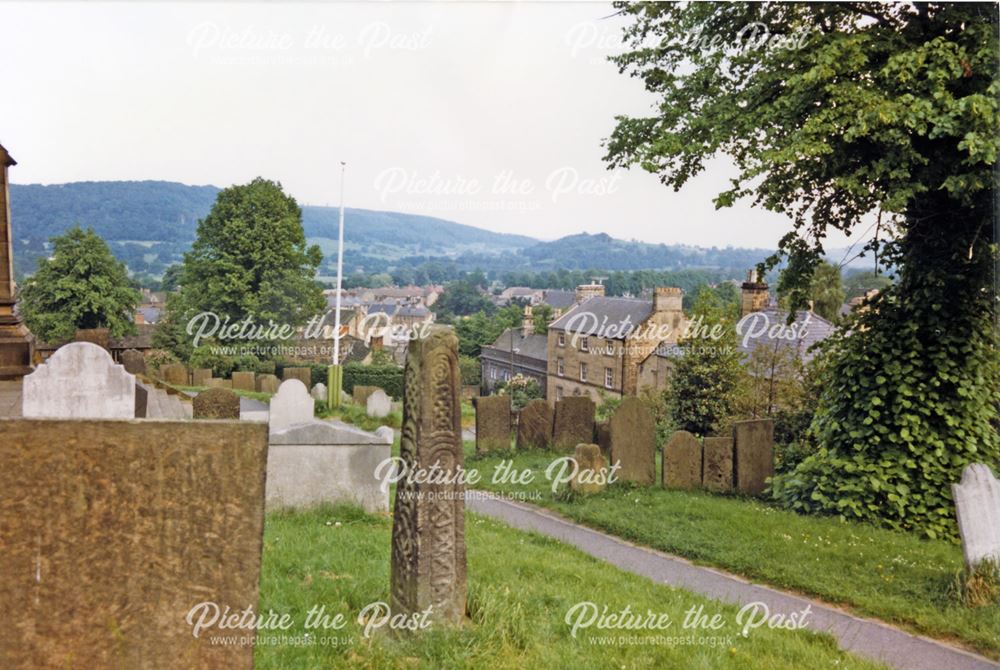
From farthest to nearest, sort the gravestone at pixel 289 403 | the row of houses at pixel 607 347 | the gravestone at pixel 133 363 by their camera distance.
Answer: the row of houses at pixel 607 347 < the gravestone at pixel 133 363 < the gravestone at pixel 289 403

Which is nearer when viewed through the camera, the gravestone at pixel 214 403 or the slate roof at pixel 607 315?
the gravestone at pixel 214 403

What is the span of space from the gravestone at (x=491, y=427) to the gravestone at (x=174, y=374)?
15.2m

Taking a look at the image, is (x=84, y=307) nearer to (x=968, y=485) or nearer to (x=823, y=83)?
(x=823, y=83)

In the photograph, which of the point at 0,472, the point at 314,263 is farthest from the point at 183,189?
the point at 0,472

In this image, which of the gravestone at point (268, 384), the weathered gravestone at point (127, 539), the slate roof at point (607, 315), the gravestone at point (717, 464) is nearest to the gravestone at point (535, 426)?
the gravestone at point (717, 464)

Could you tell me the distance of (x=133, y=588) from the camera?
2.54 metres

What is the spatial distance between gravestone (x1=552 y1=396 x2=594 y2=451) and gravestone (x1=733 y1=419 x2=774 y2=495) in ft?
10.7

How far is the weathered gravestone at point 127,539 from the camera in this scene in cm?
246

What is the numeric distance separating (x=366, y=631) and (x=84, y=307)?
26.6 m

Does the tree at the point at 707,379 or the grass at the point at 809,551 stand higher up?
the tree at the point at 707,379

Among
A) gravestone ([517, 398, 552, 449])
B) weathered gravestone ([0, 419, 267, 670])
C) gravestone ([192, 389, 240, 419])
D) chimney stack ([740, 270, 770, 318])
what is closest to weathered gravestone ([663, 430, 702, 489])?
gravestone ([517, 398, 552, 449])

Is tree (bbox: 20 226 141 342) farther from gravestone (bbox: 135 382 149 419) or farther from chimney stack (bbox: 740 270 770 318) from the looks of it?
chimney stack (bbox: 740 270 770 318)

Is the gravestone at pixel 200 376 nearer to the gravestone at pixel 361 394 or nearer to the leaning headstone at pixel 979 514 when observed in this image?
the gravestone at pixel 361 394

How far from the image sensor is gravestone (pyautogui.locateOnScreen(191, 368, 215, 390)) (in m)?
27.1
